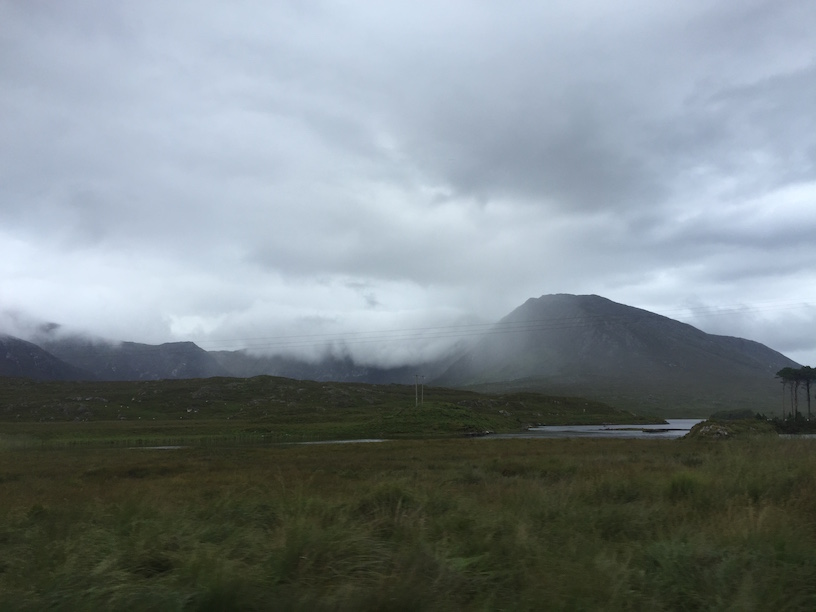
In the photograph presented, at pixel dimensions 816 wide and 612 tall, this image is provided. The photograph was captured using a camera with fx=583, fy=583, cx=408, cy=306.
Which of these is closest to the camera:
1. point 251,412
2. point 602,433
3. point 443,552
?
point 443,552

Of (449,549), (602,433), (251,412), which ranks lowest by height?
(251,412)

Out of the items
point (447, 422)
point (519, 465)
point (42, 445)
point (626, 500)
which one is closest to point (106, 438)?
point (42, 445)

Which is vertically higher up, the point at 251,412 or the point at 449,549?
the point at 449,549

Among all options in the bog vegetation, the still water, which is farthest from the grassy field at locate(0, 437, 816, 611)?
the still water

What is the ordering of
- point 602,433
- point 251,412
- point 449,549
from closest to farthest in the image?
point 449,549 → point 602,433 → point 251,412

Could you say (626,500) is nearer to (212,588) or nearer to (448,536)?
(448,536)

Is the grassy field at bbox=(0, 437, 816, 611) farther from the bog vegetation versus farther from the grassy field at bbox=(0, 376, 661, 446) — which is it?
the grassy field at bbox=(0, 376, 661, 446)

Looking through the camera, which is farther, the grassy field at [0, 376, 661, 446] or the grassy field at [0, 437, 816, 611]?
the grassy field at [0, 376, 661, 446]

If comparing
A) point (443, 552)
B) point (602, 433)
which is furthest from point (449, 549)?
point (602, 433)

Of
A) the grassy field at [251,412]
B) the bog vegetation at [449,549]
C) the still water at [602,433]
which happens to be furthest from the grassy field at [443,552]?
the grassy field at [251,412]

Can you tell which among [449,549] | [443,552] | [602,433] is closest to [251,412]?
[602,433]

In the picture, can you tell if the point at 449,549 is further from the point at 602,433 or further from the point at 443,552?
the point at 602,433

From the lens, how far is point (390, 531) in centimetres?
916

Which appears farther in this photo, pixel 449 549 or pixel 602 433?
pixel 602 433
